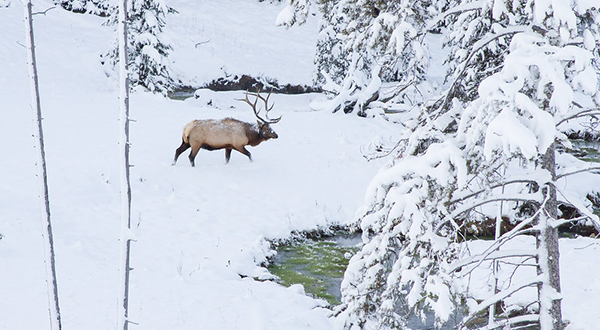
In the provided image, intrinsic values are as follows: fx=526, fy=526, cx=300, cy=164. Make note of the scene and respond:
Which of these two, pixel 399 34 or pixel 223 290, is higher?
pixel 399 34

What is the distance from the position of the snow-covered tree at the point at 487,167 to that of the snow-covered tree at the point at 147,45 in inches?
674

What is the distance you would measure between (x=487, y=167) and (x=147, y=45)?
62.1 ft

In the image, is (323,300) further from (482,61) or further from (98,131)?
(98,131)

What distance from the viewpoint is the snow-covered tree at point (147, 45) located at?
20.5 metres

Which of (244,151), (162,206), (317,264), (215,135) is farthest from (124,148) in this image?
(244,151)

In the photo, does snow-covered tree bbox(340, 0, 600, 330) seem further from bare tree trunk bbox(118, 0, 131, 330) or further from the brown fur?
the brown fur

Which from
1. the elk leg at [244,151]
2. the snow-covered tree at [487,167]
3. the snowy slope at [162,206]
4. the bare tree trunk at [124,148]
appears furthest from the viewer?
the elk leg at [244,151]

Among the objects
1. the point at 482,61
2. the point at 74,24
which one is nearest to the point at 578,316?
the point at 482,61

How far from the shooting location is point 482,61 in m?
5.86

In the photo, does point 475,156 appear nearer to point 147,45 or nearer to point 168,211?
point 168,211

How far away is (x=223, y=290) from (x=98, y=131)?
8.22 meters

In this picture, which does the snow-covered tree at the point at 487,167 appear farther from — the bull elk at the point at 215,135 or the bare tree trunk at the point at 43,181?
the bull elk at the point at 215,135

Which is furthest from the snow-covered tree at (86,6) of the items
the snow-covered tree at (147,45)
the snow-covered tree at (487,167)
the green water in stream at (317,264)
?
the snow-covered tree at (487,167)

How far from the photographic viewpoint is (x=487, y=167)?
Answer: 4.07m
